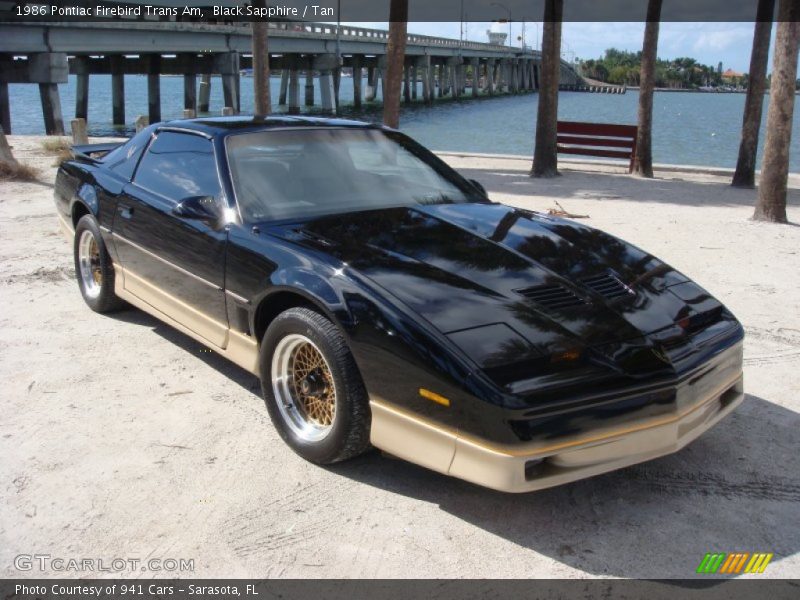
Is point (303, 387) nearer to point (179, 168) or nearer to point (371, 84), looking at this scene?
point (179, 168)

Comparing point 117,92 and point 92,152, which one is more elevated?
point 117,92

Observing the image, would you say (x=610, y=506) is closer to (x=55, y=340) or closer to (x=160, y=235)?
(x=160, y=235)

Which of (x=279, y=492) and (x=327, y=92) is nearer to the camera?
(x=279, y=492)

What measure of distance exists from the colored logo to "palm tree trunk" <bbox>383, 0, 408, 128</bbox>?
42.6 ft

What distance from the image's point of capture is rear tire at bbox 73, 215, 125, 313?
18.1 ft

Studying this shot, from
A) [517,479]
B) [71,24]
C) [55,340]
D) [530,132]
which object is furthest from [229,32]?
[517,479]

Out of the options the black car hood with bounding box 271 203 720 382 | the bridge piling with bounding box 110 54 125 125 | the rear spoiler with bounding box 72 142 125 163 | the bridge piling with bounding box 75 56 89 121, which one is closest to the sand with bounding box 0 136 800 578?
the black car hood with bounding box 271 203 720 382

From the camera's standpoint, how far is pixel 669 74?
612 ft

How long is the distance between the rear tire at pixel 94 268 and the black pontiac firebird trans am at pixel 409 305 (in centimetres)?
26

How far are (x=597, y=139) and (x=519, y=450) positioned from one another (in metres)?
16.3

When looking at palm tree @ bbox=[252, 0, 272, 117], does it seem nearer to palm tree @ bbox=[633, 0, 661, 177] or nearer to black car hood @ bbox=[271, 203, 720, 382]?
palm tree @ bbox=[633, 0, 661, 177]

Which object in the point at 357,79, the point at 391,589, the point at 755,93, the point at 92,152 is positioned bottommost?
the point at 391,589

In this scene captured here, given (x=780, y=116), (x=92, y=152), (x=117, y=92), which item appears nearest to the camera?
(x=92, y=152)

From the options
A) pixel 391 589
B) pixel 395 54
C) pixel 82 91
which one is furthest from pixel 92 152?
pixel 82 91
